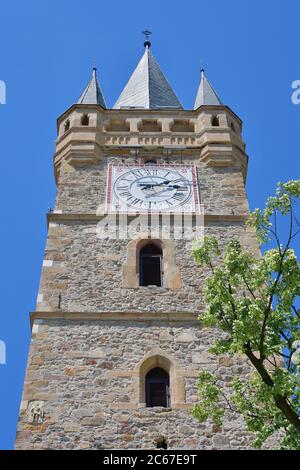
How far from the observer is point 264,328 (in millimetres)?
9398

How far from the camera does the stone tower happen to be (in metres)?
12.7

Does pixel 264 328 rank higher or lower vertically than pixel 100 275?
lower

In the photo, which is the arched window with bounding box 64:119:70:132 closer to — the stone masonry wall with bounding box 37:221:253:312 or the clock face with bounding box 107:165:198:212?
the clock face with bounding box 107:165:198:212

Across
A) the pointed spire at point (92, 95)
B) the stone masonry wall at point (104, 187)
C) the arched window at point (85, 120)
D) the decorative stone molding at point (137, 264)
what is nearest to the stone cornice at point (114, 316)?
the decorative stone molding at point (137, 264)

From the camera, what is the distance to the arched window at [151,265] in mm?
16219

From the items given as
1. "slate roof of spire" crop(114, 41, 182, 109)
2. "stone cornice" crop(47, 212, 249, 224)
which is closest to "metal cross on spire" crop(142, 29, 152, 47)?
"slate roof of spire" crop(114, 41, 182, 109)

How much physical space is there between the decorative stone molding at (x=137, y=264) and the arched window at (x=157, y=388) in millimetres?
2118

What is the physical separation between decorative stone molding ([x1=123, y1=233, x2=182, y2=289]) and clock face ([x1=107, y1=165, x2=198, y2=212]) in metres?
1.17

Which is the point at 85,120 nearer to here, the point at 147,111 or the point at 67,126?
the point at 67,126

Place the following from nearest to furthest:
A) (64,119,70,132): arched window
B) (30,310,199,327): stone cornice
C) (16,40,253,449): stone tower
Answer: (16,40,253,449): stone tower
(30,310,199,327): stone cornice
(64,119,70,132): arched window

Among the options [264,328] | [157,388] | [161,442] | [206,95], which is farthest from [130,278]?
[206,95]

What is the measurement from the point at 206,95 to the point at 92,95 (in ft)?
10.4

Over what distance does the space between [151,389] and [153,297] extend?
6.99 ft

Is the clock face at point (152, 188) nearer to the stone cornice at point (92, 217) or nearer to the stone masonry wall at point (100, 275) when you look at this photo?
the stone cornice at point (92, 217)
